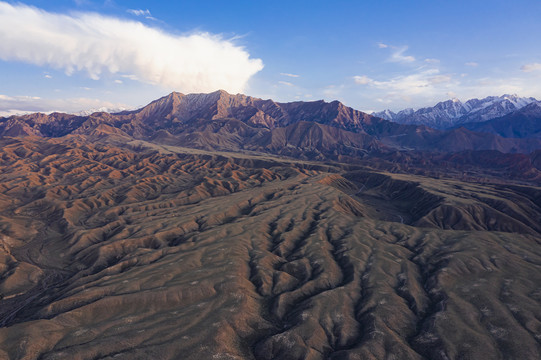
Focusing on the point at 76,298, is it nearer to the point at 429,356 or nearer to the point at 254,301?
the point at 254,301

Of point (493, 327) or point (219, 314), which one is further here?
point (219, 314)

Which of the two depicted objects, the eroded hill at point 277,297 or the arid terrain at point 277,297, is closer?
the arid terrain at point 277,297

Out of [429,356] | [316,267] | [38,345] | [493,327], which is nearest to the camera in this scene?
[38,345]

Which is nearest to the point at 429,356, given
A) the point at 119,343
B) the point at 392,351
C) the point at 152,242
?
the point at 392,351

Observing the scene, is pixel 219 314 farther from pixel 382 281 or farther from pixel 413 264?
pixel 413 264

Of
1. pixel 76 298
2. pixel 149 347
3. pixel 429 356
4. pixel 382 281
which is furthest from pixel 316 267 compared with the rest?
pixel 76 298

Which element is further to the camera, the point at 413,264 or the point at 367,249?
the point at 367,249

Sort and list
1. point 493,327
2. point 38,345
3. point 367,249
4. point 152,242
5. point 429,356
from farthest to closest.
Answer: point 152,242 < point 367,249 < point 493,327 < point 429,356 < point 38,345

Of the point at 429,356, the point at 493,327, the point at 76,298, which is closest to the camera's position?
the point at 429,356

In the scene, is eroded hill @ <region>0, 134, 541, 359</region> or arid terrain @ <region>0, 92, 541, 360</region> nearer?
arid terrain @ <region>0, 92, 541, 360</region>
